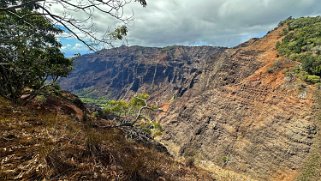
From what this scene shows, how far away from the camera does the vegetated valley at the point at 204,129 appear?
6237mm

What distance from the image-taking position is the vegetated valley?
246 inches

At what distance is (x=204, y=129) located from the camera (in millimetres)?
41594

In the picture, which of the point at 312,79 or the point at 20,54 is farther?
the point at 312,79

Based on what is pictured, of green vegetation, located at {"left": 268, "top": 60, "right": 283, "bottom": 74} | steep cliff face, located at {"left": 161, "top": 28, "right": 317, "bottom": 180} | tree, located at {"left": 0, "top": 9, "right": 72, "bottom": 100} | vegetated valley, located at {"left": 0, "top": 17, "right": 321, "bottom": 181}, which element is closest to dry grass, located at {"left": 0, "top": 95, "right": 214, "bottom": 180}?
vegetated valley, located at {"left": 0, "top": 17, "right": 321, "bottom": 181}

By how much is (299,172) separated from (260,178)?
3886mm

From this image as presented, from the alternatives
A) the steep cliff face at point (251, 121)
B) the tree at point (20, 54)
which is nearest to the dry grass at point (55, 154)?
the tree at point (20, 54)

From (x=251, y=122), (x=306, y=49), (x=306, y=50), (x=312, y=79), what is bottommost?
(x=251, y=122)

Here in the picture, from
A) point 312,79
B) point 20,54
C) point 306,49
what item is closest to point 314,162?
point 312,79

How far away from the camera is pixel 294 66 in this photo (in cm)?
3509

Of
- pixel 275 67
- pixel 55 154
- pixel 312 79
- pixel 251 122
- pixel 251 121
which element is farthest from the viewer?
pixel 275 67

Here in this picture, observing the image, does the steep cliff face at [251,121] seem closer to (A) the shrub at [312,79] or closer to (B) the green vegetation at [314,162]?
(B) the green vegetation at [314,162]

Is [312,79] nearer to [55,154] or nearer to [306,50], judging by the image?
[306,50]

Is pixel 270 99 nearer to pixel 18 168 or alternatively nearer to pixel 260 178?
pixel 260 178

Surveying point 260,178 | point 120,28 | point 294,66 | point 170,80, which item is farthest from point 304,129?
point 170,80
